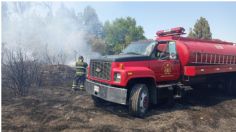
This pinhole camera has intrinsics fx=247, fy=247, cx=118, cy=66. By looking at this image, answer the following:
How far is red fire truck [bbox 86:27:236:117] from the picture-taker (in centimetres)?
693

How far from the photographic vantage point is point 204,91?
10727 mm

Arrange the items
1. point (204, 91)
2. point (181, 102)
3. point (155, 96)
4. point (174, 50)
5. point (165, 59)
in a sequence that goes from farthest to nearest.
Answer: point (204, 91) → point (181, 102) → point (174, 50) → point (165, 59) → point (155, 96)

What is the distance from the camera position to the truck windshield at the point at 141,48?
784 cm

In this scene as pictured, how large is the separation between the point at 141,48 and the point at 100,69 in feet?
5.26

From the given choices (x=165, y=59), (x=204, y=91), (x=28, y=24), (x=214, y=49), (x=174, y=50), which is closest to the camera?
(x=165, y=59)

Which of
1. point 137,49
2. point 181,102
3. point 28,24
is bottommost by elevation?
point 181,102

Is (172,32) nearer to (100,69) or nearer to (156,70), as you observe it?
(156,70)

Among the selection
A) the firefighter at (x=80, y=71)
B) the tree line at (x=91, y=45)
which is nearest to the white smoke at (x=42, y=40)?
the tree line at (x=91, y=45)

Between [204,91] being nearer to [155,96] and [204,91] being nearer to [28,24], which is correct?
[155,96]

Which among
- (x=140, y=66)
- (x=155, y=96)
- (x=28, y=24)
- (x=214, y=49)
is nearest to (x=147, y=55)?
(x=140, y=66)

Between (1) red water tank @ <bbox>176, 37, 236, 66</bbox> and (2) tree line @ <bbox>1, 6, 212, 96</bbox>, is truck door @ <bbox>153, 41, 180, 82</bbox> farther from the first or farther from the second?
(2) tree line @ <bbox>1, 6, 212, 96</bbox>

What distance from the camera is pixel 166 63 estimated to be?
8023 millimetres

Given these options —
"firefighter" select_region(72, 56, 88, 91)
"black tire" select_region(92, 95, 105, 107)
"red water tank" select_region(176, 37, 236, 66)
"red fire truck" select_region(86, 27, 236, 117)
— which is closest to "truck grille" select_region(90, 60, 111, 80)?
"red fire truck" select_region(86, 27, 236, 117)

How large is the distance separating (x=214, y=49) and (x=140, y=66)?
4.21 m
